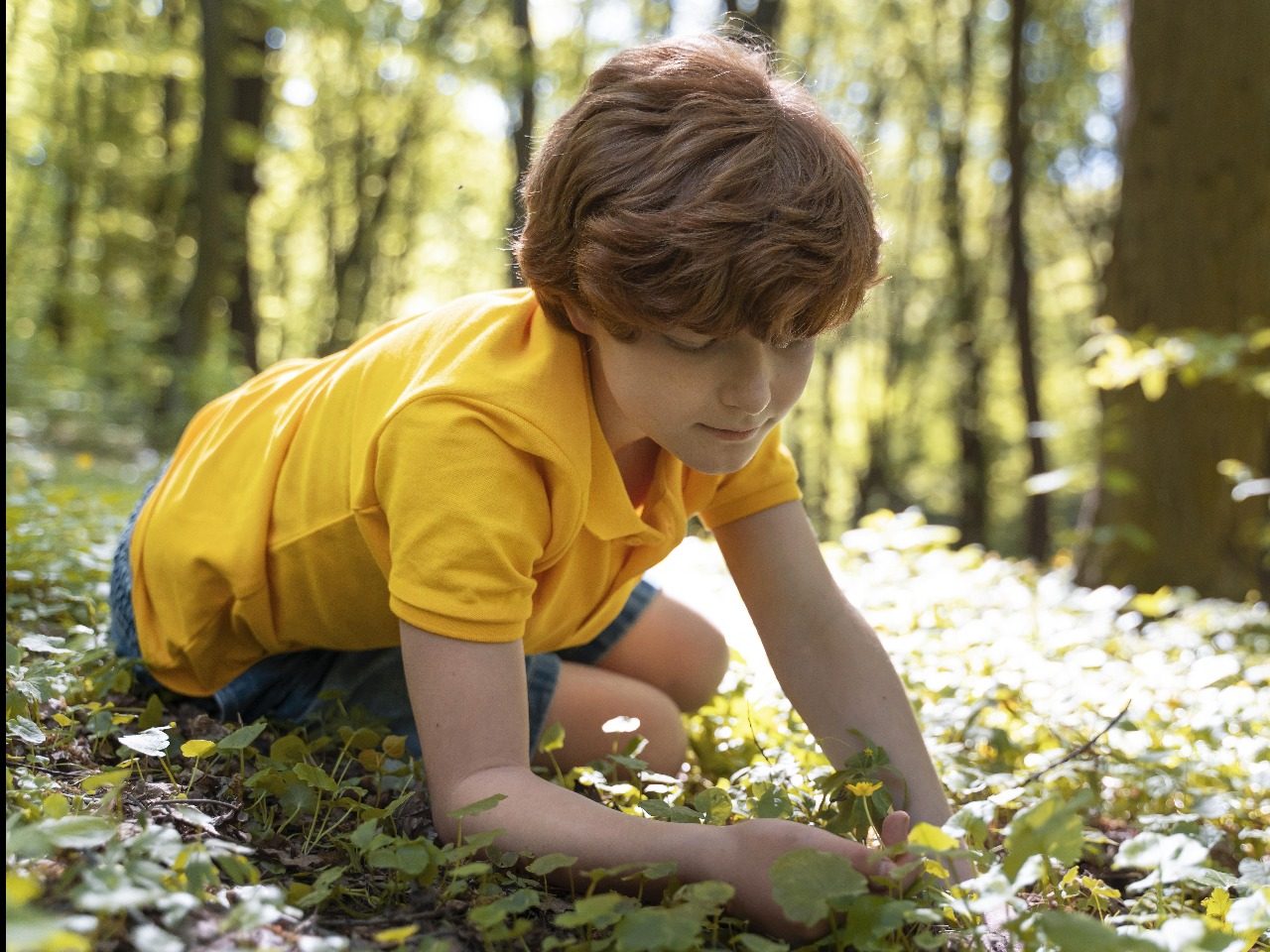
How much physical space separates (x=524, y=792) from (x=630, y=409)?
57cm

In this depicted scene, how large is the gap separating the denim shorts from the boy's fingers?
726mm

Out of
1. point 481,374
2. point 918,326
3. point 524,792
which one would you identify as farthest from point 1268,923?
point 918,326

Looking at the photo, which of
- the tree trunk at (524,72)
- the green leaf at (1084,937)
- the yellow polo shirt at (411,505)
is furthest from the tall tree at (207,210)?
the green leaf at (1084,937)

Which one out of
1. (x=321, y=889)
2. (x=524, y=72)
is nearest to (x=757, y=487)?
(x=321, y=889)

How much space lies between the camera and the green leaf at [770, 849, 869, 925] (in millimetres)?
1337

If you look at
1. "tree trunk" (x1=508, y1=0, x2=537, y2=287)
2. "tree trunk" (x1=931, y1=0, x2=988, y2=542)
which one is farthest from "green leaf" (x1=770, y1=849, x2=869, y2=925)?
"tree trunk" (x1=931, y1=0, x2=988, y2=542)

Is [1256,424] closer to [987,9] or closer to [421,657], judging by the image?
[421,657]

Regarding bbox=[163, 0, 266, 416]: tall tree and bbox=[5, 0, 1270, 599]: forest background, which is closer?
bbox=[5, 0, 1270, 599]: forest background

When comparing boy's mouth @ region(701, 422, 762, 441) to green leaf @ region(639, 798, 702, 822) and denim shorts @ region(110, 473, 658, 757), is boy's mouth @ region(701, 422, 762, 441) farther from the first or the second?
denim shorts @ region(110, 473, 658, 757)

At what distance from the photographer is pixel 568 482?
168 centimetres

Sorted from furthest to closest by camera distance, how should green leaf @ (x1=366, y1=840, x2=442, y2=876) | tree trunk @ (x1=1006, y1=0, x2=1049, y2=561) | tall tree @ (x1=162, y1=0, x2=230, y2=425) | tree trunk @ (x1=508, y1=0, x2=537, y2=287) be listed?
tree trunk @ (x1=1006, y1=0, x2=1049, y2=561), tall tree @ (x1=162, y1=0, x2=230, y2=425), tree trunk @ (x1=508, y1=0, x2=537, y2=287), green leaf @ (x1=366, y1=840, x2=442, y2=876)

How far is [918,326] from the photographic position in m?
19.9

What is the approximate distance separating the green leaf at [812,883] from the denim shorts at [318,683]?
0.78 metres

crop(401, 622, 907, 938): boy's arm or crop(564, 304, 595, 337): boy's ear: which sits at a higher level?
crop(564, 304, 595, 337): boy's ear
